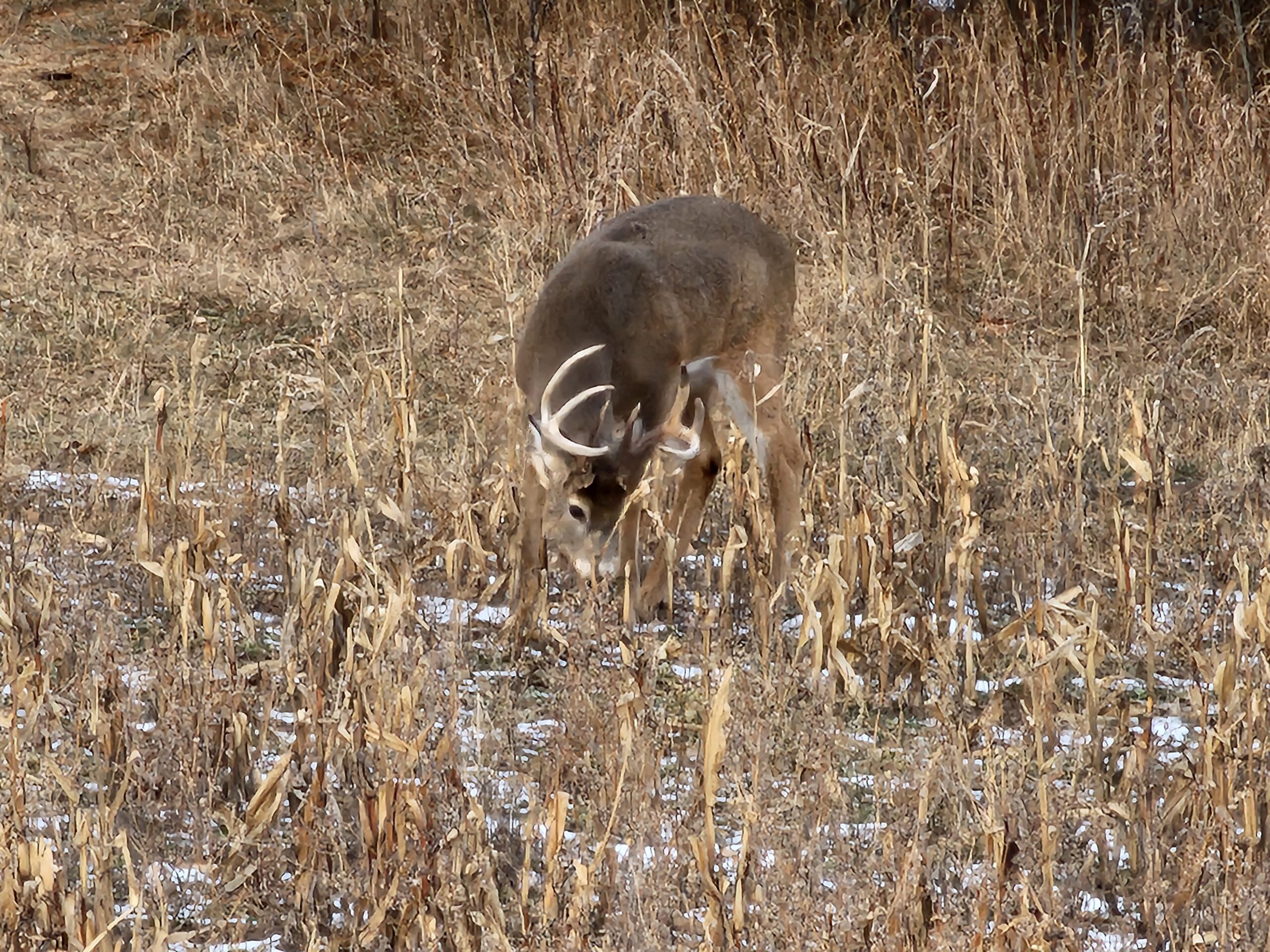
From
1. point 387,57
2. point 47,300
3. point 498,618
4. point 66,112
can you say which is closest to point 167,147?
point 66,112

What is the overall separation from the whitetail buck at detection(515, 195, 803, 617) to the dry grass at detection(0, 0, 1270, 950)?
0.16 meters

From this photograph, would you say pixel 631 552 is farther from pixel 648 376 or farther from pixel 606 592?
pixel 606 592

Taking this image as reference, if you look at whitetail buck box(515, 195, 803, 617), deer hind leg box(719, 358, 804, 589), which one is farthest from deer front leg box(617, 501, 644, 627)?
deer hind leg box(719, 358, 804, 589)

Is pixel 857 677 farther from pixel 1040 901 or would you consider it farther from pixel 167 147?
pixel 167 147

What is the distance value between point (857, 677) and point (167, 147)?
7675 mm

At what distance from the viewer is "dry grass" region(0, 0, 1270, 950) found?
358 cm

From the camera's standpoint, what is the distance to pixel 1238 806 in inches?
154

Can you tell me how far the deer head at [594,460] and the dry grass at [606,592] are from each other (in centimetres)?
22

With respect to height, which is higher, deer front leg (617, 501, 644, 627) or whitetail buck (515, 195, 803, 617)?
whitetail buck (515, 195, 803, 617)

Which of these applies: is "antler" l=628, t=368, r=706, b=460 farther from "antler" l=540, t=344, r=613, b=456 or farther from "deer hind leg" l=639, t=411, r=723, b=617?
"deer hind leg" l=639, t=411, r=723, b=617

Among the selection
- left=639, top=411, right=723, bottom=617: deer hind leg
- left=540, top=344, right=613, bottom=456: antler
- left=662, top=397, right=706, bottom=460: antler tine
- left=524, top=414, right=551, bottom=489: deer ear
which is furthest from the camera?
left=639, top=411, right=723, bottom=617: deer hind leg

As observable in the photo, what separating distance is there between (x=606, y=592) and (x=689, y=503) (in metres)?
1.98

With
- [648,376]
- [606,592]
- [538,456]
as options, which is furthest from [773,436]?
[606,592]

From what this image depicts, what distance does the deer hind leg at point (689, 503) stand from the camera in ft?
19.0
